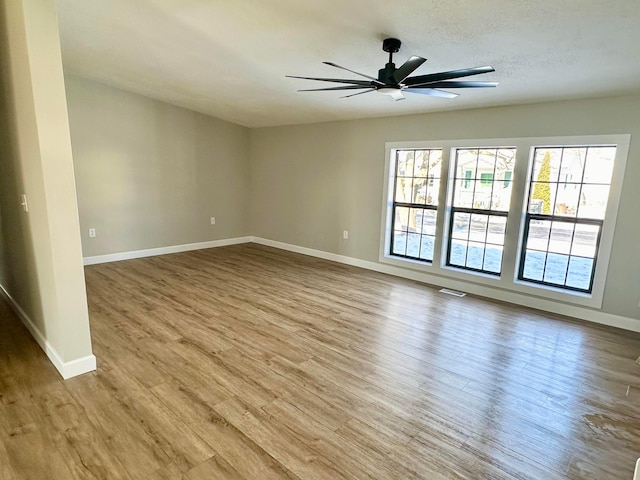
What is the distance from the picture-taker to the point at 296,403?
227 centimetres

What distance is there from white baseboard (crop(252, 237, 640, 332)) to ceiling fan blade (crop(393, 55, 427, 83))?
3.11 m

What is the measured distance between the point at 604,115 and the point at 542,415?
3082 mm

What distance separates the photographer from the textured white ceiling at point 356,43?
2.32 metres

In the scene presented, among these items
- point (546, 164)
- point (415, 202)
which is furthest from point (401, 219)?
point (546, 164)

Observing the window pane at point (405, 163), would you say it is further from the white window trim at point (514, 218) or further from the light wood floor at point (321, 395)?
the light wood floor at point (321, 395)

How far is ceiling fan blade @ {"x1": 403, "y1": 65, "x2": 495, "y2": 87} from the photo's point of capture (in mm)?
2283

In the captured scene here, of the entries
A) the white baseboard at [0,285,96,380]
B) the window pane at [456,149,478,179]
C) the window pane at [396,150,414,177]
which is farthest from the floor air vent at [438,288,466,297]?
the white baseboard at [0,285,96,380]

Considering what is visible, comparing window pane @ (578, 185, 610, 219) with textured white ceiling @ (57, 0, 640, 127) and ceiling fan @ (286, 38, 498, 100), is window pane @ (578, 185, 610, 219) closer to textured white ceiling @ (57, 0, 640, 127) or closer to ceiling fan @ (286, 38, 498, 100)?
textured white ceiling @ (57, 0, 640, 127)

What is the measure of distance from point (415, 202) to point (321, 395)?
352 cm

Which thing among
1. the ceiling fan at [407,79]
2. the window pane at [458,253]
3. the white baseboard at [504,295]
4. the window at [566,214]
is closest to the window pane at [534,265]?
the window at [566,214]

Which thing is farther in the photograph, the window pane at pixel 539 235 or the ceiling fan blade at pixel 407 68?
the window pane at pixel 539 235

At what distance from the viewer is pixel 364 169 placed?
18.2 feet

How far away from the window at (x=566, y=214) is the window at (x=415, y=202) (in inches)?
47.6

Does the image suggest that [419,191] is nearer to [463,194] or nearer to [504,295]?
[463,194]
